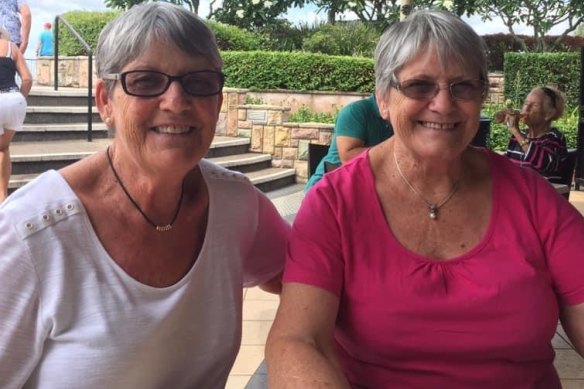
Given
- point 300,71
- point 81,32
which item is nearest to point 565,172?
point 300,71

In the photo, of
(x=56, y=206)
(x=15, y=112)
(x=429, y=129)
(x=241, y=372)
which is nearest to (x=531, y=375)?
(x=429, y=129)

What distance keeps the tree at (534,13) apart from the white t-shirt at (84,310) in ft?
54.8

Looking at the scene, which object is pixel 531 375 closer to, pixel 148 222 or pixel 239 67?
pixel 148 222

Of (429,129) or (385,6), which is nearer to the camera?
(429,129)

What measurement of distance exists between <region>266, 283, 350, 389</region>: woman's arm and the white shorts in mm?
4479

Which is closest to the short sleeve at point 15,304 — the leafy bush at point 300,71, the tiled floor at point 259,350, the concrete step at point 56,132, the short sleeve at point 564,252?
the short sleeve at point 564,252

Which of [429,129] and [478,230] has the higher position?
[429,129]

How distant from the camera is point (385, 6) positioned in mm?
17516

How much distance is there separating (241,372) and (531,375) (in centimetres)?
176

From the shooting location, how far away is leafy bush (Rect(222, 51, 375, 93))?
424 inches

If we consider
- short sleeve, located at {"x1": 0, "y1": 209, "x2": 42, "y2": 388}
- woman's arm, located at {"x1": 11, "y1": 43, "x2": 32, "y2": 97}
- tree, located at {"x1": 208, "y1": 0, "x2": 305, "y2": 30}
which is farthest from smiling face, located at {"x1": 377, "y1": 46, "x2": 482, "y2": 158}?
tree, located at {"x1": 208, "y1": 0, "x2": 305, "y2": 30}

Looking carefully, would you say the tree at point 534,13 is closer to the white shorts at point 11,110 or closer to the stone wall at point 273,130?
the stone wall at point 273,130

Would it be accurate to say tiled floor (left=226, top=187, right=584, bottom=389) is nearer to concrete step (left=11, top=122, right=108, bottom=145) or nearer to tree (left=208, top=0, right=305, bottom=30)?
concrete step (left=11, top=122, right=108, bottom=145)

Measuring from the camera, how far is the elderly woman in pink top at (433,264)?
1533 mm
